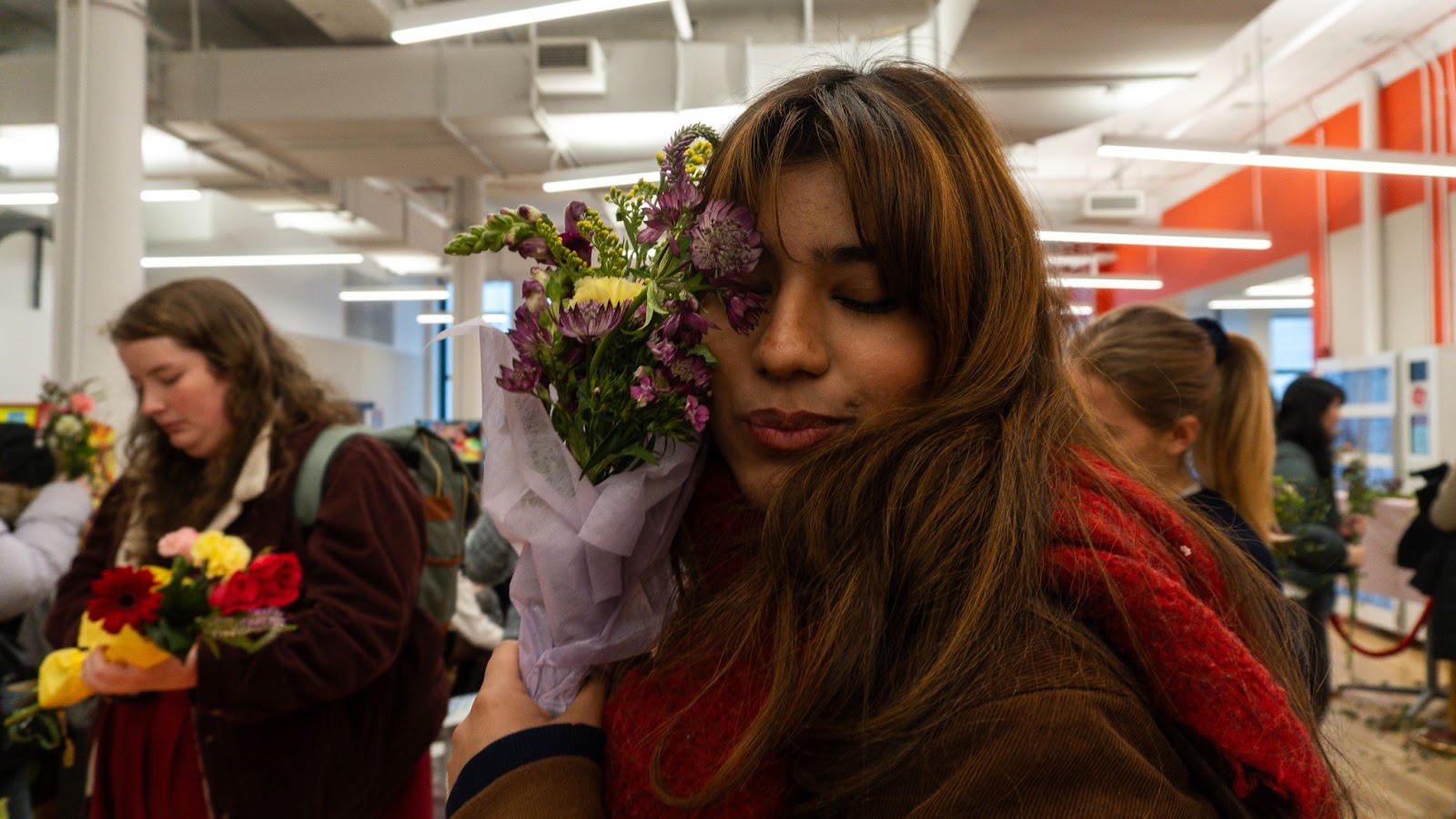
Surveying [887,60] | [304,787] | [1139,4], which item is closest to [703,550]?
[887,60]

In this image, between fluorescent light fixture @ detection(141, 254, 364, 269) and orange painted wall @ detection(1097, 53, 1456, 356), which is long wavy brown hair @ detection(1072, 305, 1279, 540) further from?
fluorescent light fixture @ detection(141, 254, 364, 269)

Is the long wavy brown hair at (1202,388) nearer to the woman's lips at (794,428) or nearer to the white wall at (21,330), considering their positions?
the woman's lips at (794,428)

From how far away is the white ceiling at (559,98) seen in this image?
624 cm

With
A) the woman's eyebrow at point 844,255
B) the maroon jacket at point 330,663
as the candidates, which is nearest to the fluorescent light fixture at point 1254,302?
the maroon jacket at point 330,663

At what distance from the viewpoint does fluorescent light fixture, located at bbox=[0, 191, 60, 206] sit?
5.97m

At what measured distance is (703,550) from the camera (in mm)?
1038

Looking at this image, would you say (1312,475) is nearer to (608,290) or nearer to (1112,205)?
(608,290)

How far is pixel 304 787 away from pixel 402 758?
8.2 inches

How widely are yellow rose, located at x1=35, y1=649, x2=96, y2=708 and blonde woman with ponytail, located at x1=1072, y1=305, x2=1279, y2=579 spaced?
6.47 feet

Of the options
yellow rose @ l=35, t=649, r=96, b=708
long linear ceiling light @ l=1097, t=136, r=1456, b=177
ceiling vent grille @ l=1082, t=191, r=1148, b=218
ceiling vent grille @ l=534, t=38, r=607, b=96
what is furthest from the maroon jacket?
ceiling vent grille @ l=1082, t=191, r=1148, b=218

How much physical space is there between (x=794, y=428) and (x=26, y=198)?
6.75 meters

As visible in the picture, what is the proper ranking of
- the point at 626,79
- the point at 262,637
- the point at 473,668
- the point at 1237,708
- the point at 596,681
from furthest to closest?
the point at 626,79
the point at 473,668
the point at 262,637
the point at 596,681
the point at 1237,708

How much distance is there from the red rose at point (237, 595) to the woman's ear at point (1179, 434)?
1.85m

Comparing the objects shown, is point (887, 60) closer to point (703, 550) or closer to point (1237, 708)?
point (703, 550)
